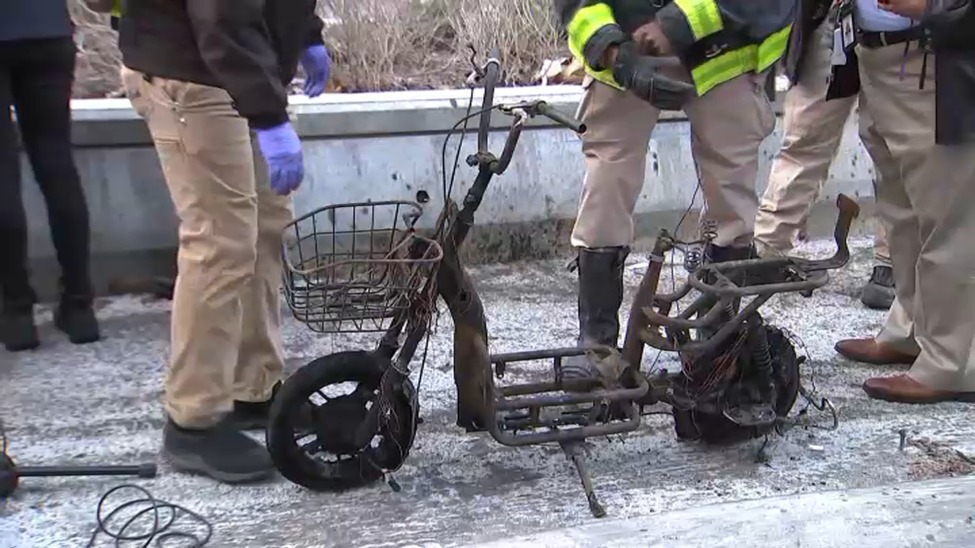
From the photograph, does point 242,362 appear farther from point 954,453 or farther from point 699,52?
point 954,453

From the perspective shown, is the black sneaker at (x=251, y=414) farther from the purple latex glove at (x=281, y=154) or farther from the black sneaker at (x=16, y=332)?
the black sneaker at (x=16, y=332)

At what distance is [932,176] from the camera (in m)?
3.58

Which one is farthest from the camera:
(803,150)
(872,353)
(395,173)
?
(395,173)

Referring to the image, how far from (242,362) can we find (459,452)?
2.56 ft

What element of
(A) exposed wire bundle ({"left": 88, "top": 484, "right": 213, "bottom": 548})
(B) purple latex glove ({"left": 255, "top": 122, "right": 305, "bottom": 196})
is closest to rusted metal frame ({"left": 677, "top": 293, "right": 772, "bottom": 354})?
(B) purple latex glove ({"left": 255, "top": 122, "right": 305, "bottom": 196})

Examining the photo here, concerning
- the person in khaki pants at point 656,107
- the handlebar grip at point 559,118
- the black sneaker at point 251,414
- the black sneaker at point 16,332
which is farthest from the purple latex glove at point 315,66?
the black sneaker at point 16,332

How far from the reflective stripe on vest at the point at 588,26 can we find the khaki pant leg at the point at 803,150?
1537 millimetres

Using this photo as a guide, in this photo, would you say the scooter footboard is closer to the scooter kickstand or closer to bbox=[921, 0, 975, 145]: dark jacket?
the scooter kickstand

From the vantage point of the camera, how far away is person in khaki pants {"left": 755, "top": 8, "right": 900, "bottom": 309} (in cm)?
474

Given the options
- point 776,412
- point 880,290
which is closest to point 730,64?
point 776,412

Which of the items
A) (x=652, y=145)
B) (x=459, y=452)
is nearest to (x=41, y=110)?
(x=459, y=452)

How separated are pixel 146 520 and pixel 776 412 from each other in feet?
6.37

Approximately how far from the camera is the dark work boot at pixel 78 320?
4.38 m

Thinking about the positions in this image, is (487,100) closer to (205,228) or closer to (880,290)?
(205,228)
